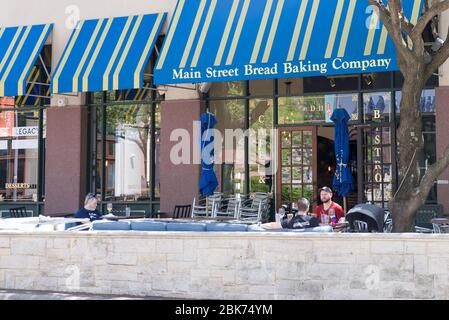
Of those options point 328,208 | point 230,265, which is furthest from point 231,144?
point 230,265

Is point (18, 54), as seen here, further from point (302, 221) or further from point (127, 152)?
point (302, 221)

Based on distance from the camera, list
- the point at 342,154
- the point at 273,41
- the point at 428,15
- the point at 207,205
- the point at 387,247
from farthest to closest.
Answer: the point at 207,205
the point at 342,154
the point at 273,41
the point at 428,15
the point at 387,247

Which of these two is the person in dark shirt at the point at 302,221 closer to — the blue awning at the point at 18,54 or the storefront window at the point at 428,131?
the storefront window at the point at 428,131

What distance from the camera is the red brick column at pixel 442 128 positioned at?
1227cm

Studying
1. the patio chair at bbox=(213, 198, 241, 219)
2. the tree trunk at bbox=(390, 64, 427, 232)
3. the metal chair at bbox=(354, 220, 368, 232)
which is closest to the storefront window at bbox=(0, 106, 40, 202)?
the patio chair at bbox=(213, 198, 241, 219)

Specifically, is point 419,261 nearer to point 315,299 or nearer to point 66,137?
point 315,299

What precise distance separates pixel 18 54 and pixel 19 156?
3.00 meters

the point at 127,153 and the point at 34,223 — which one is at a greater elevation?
the point at 127,153

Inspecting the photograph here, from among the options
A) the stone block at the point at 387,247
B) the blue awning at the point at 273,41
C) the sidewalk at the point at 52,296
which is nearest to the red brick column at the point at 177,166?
the blue awning at the point at 273,41

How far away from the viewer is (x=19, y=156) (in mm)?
16375

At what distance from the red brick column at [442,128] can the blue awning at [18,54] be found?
369 inches

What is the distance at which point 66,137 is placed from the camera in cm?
1541

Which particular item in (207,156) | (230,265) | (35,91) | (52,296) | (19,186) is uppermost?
(35,91)

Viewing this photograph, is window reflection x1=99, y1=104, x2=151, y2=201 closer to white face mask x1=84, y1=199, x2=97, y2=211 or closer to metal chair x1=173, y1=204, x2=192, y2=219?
metal chair x1=173, y1=204, x2=192, y2=219
